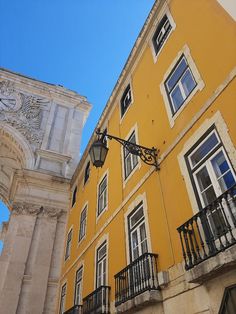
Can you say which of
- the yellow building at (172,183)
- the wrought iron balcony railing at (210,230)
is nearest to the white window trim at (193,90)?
the yellow building at (172,183)

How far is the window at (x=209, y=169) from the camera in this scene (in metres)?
4.58

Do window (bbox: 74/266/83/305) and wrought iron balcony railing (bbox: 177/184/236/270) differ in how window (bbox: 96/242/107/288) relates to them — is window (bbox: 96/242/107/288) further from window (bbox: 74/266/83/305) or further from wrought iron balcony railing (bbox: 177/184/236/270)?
wrought iron balcony railing (bbox: 177/184/236/270)

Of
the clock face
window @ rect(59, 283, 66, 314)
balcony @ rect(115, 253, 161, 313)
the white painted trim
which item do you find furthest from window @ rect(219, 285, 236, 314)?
the clock face

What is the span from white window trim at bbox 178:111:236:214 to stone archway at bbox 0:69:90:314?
10.9m

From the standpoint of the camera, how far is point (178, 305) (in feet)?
15.2

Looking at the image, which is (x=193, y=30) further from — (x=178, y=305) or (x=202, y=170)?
(x=178, y=305)

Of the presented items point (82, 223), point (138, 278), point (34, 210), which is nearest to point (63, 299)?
point (82, 223)

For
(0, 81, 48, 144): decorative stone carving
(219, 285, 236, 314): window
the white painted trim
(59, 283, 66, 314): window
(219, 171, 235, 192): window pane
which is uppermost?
(0, 81, 48, 144): decorative stone carving

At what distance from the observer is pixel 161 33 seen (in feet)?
28.6

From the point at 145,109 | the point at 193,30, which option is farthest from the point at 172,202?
the point at 193,30

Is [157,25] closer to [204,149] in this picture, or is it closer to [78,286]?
[204,149]

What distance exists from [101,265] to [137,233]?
2368 millimetres

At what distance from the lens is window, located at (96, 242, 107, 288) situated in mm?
8188

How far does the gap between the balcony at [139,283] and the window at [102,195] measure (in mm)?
3517
